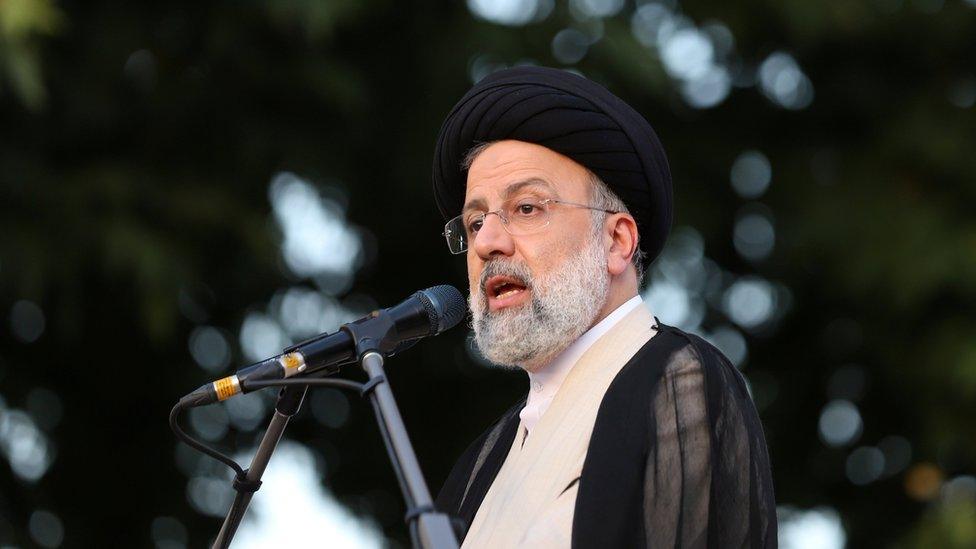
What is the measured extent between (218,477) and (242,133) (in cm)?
177

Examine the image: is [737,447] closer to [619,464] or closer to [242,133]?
[619,464]

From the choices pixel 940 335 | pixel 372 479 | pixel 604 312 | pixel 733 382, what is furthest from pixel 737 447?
pixel 372 479

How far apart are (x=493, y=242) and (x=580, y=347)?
1.01 ft

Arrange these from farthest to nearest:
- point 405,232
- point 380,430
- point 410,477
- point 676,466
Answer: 1. point 405,232
2. point 676,466
3. point 380,430
4. point 410,477

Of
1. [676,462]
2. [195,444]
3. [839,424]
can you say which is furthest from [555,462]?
[839,424]

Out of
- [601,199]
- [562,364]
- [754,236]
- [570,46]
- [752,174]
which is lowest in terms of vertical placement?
[562,364]

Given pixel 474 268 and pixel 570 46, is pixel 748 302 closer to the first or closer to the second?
pixel 570 46

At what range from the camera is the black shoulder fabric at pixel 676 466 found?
328 cm

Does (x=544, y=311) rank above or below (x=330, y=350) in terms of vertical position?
above

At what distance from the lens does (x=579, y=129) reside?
388 centimetres

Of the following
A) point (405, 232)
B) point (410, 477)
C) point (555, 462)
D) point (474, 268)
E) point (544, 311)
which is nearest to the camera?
point (410, 477)

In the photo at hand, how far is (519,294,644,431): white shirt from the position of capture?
385 cm

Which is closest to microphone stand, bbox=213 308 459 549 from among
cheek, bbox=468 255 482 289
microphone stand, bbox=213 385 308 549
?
microphone stand, bbox=213 385 308 549

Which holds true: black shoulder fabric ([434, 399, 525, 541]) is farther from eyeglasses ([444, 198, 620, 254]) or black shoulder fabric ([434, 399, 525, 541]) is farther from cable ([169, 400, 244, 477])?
cable ([169, 400, 244, 477])
